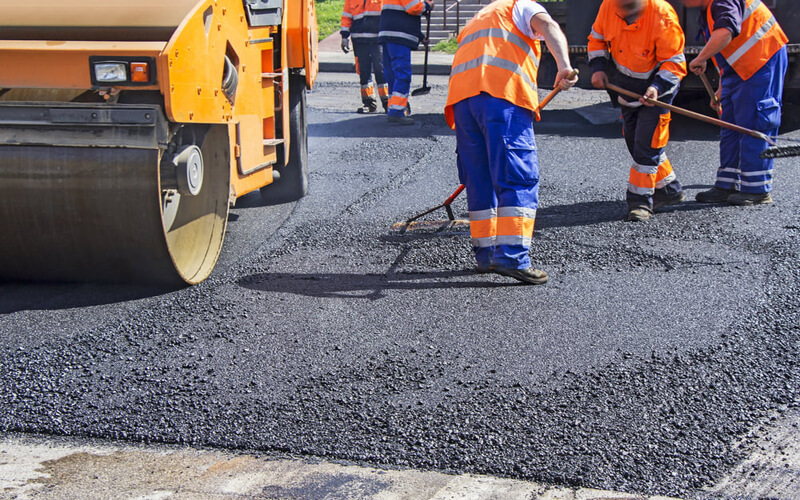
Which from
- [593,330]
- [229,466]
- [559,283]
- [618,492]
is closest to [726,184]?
[559,283]

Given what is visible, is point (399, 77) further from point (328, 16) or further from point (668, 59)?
point (328, 16)

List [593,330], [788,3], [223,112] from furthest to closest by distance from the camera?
[788,3]
[223,112]
[593,330]

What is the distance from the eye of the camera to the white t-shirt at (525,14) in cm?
429

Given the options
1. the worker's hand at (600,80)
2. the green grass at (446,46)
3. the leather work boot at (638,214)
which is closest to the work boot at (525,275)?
the leather work boot at (638,214)

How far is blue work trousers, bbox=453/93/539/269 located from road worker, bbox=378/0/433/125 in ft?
16.2

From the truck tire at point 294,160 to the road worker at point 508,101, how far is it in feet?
5.87

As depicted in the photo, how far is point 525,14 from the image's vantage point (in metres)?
4.30

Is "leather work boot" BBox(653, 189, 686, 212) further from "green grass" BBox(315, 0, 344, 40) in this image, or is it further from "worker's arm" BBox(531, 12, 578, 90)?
"green grass" BBox(315, 0, 344, 40)

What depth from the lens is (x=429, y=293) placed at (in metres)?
4.30

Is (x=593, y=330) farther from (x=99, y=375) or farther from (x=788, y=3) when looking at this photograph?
(x=788, y=3)

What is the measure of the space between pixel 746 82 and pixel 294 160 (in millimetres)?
3170

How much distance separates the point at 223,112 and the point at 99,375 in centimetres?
147

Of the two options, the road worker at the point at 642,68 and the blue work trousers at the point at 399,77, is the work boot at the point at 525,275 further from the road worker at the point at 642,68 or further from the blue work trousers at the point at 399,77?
the blue work trousers at the point at 399,77

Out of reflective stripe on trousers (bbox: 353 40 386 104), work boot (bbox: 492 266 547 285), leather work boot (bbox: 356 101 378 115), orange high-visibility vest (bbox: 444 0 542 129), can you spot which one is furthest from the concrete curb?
work boot (bbox: 492 266 547 285)
